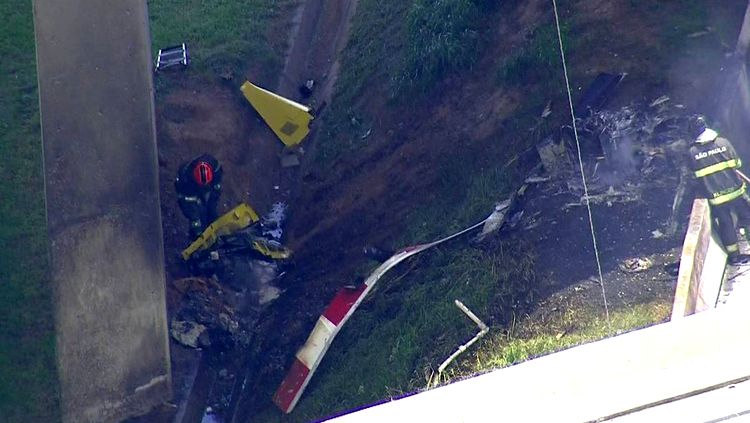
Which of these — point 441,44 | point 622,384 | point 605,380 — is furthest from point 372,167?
point 622,384

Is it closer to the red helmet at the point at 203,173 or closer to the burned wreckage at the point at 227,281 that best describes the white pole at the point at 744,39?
the burned wreckage at the point at 227,281

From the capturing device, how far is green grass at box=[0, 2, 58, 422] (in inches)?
468

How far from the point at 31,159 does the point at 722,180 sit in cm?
1048

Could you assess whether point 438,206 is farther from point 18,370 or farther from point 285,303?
point 18,370

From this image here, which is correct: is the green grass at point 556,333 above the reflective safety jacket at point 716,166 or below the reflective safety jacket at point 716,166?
below

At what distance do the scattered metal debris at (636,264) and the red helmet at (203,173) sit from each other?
614cm

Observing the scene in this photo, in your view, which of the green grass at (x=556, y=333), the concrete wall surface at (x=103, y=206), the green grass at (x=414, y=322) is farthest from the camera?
the concrete wall surface at (x=103, y=206)

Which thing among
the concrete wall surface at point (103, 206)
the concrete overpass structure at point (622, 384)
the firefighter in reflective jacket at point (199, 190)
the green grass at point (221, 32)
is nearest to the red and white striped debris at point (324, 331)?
the concrete wall surface at point (103, 206)

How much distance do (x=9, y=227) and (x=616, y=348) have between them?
9613mm

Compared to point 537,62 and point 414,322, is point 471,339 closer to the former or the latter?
point 414,322

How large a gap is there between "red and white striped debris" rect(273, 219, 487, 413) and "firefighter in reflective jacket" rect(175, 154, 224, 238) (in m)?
2.65

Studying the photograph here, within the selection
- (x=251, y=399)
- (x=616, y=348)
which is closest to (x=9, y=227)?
(x=251, y=399)

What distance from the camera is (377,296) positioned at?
11.7 m

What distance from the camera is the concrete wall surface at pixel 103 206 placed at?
38.1 ft
